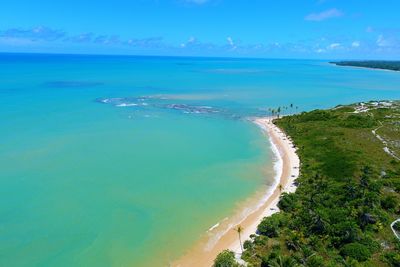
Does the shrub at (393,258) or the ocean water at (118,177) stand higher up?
the shrub at (393,258)

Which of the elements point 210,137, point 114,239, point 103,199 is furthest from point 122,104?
point 114,239

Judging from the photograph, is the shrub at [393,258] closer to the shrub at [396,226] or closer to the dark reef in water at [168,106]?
the shrub at [396,226]

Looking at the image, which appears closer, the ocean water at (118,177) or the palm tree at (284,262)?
the palm tree at (284,262)

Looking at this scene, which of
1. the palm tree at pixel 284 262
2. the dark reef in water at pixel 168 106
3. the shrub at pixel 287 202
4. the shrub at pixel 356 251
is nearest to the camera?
the palm tree at pixel 284 262

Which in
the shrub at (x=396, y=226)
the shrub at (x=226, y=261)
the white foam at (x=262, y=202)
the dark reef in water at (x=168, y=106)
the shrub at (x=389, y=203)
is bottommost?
the dark reef in water at (x=168, y=106)

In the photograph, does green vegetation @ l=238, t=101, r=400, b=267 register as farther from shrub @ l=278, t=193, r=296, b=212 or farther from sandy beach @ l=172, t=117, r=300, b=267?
sandy beach @ l=172, t=117, r=300, b=267

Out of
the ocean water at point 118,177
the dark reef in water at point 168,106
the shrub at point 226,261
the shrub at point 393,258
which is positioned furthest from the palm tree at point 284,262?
the dark reef in water at point 168,106

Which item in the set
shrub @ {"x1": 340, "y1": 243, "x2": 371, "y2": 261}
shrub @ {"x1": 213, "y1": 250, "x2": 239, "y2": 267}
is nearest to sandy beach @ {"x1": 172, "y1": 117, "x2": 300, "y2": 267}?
shrub @ {"x1": 213, "y1": 250, "x2": 239, "y2": 267}

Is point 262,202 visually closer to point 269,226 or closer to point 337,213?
point 269,226

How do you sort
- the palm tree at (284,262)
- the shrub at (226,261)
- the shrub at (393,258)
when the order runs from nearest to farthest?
1. the palm tree at (284,262)
2. the shrub at (226,261)
3. the shrub at (393,258)
